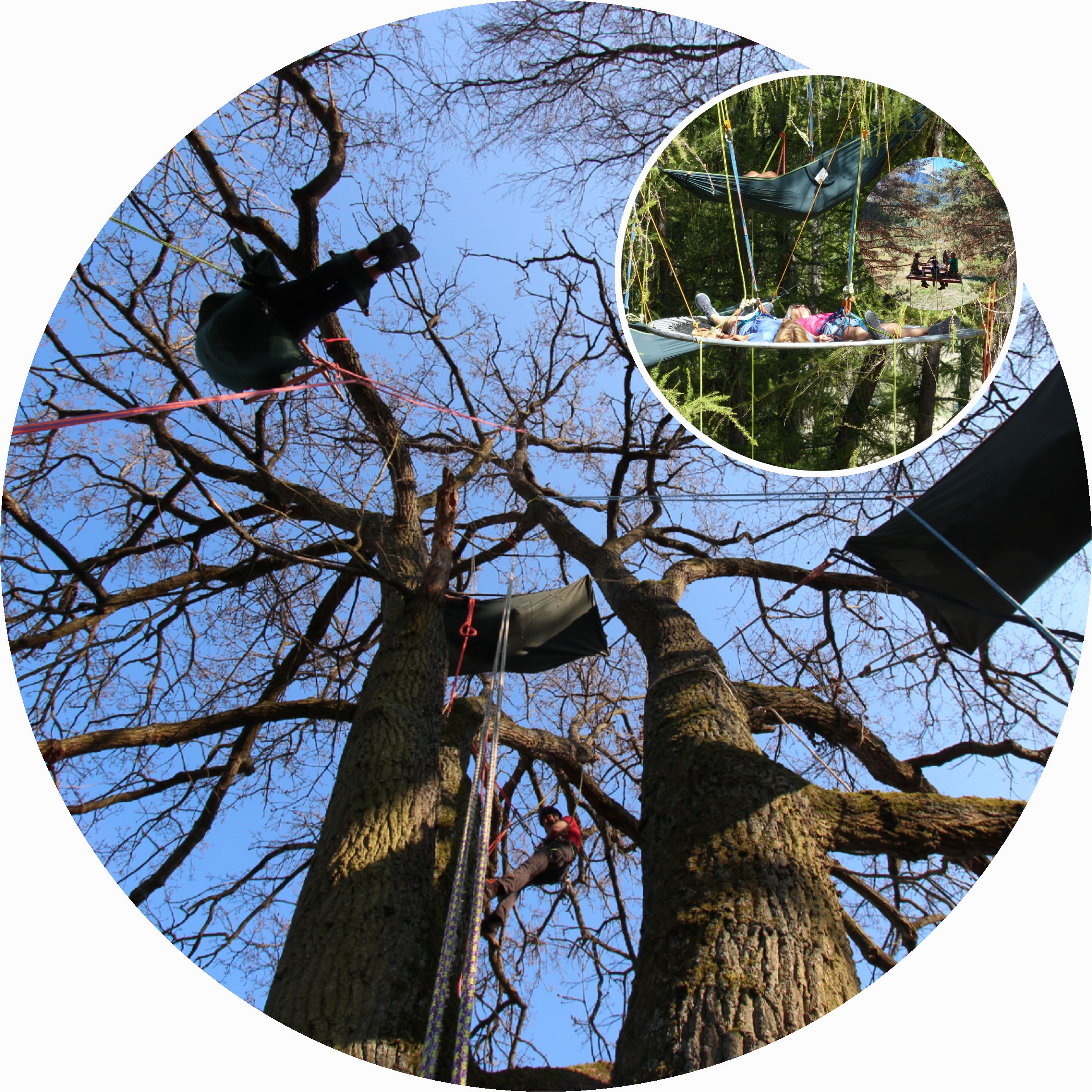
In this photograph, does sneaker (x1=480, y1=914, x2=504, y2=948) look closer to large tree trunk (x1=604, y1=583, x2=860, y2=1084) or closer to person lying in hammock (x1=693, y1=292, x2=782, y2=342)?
large tree trunk (x1=604, y1=583, x2=860, y2=1084)

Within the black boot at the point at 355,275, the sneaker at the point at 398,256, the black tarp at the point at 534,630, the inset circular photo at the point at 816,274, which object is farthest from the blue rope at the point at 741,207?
the black tarp at the point at 534,630

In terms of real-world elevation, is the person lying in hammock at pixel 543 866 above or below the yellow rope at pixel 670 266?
below

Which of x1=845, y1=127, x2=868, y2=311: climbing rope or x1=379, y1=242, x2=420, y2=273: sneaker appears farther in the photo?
x1=845, y1=127, x2=868, y2=311: climbing rope

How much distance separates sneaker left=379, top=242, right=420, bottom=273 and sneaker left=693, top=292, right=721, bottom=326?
119 centimetres

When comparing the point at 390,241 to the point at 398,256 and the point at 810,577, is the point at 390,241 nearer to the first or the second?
the point at 398,256

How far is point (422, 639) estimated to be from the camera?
2920 mm

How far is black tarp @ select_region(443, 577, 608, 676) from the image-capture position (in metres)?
3.73

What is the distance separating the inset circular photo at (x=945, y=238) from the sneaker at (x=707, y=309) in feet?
2.10

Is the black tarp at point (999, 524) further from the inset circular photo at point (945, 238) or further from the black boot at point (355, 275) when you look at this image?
the black boot at point (355, 275)

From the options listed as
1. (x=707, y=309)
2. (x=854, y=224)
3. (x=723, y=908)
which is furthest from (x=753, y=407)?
(x=723, y=908)

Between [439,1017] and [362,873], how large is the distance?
540 mm

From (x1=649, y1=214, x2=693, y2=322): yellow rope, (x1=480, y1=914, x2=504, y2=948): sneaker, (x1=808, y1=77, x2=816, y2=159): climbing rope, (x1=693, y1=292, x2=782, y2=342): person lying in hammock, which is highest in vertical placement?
(x1=808, y1=77, x2=816, y2=159): climbing rope

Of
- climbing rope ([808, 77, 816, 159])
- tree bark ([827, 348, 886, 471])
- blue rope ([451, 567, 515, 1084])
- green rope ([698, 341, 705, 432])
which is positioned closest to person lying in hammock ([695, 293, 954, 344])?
green rope ([698, 341, 705, 432])

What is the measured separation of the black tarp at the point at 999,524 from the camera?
7.89 ft
